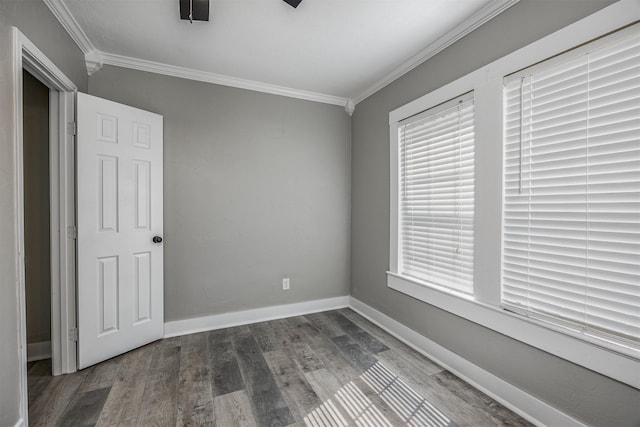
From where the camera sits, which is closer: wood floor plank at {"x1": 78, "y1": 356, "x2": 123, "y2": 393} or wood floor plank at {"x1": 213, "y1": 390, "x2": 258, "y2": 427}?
wood floor plank at {"x1": 213, "y1": 390, "x2": 258, "y2": 427}

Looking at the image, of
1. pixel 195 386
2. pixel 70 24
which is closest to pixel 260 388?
pixel 195 386

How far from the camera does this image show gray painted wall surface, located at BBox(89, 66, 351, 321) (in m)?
2.70

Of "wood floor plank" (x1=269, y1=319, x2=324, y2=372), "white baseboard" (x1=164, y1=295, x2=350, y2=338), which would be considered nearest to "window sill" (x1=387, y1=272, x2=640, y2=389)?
"wood floor plank" (x1=269, y1=319, x2=324, y2=372)

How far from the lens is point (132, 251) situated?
2381 mm

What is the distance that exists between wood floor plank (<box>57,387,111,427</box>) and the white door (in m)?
0.39

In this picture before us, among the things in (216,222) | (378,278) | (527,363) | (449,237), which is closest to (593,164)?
(449,237)

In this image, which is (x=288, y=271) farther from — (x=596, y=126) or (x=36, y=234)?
(x=596, y=126)

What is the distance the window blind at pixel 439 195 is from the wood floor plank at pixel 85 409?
2.46 meters

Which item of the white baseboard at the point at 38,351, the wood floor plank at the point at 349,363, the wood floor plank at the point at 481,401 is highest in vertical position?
the white baseboard at the point at 38,351

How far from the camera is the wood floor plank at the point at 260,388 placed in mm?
1651

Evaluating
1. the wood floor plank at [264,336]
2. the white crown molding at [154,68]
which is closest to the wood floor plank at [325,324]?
the wood floor plank at [264,336]

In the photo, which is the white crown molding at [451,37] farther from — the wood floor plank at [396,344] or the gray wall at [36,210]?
the gray wall at [36,210]

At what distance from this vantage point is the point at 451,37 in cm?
207

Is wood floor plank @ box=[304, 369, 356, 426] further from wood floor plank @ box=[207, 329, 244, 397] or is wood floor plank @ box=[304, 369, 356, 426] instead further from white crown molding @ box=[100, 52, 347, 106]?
white crown molding @ box=[100, 52, 347, 106]
